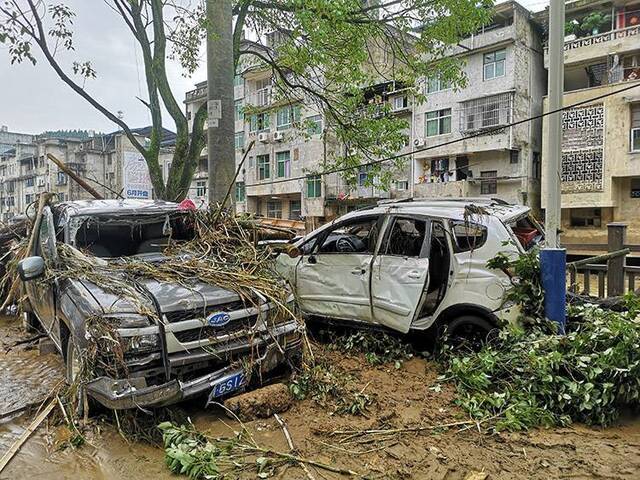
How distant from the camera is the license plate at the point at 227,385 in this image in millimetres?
3611

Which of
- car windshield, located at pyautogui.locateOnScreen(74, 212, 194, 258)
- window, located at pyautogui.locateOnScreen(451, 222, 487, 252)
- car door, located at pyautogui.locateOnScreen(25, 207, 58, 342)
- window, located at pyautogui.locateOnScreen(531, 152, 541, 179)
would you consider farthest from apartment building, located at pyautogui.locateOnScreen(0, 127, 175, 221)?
window, located at pyautogui.locateOnScreen(451, 222, 487, 252)

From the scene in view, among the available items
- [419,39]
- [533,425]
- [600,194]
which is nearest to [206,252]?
[533,425]

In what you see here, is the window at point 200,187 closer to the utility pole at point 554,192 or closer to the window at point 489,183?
the window at point 489,183

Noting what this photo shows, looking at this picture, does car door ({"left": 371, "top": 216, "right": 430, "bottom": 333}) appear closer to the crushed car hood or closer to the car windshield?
the crushed car hood

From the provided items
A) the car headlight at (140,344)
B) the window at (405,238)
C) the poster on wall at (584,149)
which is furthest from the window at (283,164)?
the car headlight at (140,344)

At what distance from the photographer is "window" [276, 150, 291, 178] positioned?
1297 inches

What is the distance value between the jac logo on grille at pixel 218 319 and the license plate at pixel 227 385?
431mm

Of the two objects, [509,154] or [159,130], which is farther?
[509,154]

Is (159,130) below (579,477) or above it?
above

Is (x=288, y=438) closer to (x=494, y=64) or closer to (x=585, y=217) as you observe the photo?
(x=585, y=217)

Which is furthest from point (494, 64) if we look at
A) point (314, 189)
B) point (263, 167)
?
point (263, 167)

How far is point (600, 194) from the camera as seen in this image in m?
22.1

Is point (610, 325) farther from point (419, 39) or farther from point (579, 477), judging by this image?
point (419, 39)

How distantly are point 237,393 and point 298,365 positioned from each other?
747 millimetres
